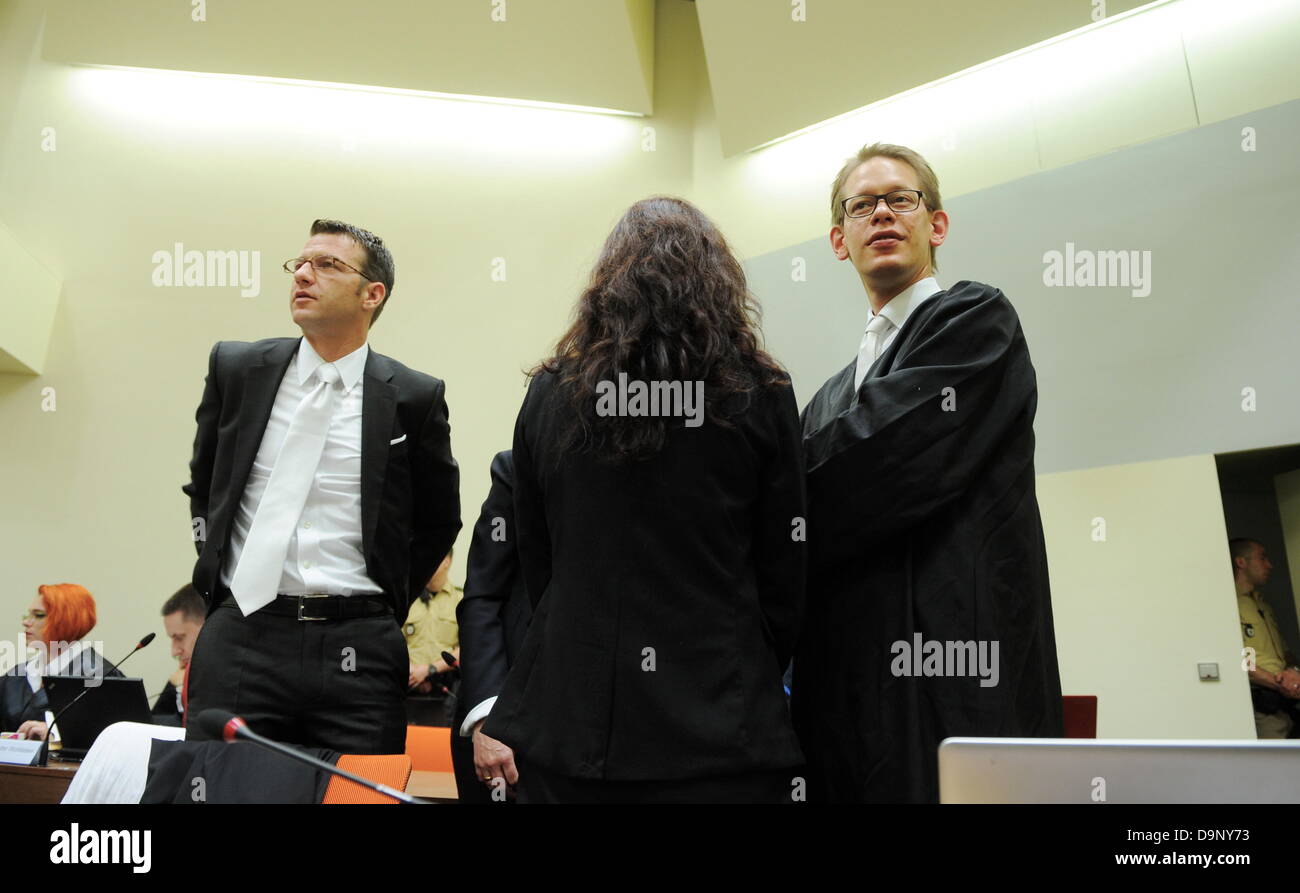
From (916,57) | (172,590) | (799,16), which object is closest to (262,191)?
(172,590)

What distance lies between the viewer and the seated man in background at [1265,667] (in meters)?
5.62

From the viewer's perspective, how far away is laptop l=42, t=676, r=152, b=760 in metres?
4.16

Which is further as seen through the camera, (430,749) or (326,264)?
(430,749)

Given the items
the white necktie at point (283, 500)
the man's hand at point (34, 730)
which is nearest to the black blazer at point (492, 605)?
the white necktie at point (283, 500)

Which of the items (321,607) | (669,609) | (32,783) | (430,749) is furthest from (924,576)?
(32,783)

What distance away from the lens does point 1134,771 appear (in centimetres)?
103

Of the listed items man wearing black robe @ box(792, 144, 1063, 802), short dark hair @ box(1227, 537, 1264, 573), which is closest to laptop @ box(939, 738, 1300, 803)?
man wearing black robe @ box(792, 144, 1063, 802)

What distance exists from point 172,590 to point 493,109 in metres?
4.02

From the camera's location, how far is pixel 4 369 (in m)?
7.04

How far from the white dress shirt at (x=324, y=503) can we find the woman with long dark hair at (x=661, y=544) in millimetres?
777

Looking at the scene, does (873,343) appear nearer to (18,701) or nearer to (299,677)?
(299,677)

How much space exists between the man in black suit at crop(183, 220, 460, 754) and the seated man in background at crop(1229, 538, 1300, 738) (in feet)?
15.2

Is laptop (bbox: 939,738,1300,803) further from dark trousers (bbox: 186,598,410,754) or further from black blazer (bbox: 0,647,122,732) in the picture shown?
black blazer (bbox: 0,647,122,732)

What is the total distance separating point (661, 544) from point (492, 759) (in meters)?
0.82
